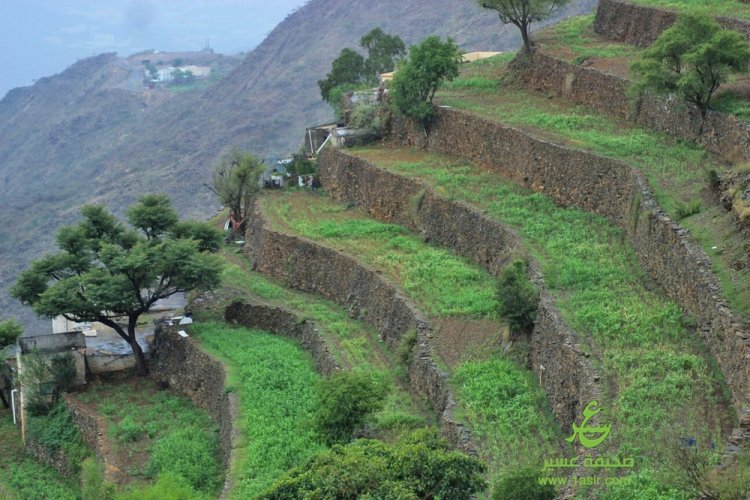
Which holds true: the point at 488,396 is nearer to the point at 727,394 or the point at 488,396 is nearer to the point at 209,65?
the point at 727,394

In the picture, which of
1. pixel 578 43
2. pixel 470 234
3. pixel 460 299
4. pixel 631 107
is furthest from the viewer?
pixel 578 43

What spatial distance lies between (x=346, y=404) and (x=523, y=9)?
24.7 metres

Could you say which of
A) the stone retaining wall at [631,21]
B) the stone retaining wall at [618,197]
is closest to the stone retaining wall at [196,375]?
the stone retaining wall at [618,197]

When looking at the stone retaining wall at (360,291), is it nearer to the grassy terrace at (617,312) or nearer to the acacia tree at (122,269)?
the acacia tree at (122,269)

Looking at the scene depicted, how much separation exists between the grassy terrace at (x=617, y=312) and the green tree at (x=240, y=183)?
9.99 metres

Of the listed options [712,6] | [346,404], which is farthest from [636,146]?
[346,404]

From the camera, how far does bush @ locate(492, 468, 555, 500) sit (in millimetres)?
17531

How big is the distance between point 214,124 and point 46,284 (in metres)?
59.6

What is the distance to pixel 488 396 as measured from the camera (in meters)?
23.1

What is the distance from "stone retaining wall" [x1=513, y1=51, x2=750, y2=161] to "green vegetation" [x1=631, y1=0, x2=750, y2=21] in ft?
13.5

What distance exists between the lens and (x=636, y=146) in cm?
3128

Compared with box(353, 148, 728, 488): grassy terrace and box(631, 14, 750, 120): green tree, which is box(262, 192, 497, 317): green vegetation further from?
box(631, 14, 750, 120): green tree

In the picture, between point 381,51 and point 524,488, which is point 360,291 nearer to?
point 524,488

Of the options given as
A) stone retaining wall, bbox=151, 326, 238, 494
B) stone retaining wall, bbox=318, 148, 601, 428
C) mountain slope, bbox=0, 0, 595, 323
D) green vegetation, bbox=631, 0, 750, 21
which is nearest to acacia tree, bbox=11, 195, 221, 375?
stone retaining wall, bbox=151, 326, 238, 494
